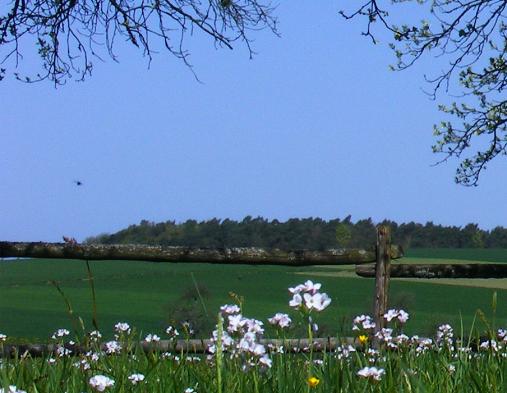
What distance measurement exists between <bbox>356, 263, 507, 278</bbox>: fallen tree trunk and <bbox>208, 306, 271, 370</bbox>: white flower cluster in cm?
527

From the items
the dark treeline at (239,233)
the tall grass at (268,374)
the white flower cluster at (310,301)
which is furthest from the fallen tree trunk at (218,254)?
the dark treeline at (239,233)

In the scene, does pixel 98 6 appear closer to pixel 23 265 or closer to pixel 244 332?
pixel 244 332

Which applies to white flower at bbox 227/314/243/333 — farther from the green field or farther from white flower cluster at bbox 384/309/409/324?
the green field

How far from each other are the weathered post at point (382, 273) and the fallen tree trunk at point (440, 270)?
0.23 metres

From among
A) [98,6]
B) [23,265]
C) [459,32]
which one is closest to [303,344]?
[459,32]

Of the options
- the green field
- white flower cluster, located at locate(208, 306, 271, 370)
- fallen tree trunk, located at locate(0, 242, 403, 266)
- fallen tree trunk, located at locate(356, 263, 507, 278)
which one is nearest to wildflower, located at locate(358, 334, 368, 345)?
white flower cluster, located at locate(208, 306, 271, 370)

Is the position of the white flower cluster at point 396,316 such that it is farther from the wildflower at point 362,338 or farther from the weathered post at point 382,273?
the weathered post at point 382,273

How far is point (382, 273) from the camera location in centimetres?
751

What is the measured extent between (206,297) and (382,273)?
5.06 metres

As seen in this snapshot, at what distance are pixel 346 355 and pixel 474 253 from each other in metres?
27.8

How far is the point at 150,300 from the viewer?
1648 centimetres

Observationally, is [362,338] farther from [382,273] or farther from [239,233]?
[239,233]

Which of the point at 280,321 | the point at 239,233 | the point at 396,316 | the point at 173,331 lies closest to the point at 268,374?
the point at 280,321

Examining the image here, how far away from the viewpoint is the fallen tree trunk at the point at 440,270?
7.80m
